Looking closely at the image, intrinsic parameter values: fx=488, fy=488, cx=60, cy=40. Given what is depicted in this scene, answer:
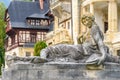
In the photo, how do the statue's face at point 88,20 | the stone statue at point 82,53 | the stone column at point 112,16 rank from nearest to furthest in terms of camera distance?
the stone statue at point 82,53, the statue's face at point 88,20, the stone column at point 112,16

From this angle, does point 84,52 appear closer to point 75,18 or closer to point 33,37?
point 75,18

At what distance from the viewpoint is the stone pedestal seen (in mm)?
14570

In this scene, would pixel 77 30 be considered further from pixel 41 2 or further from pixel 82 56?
pixel 82 56

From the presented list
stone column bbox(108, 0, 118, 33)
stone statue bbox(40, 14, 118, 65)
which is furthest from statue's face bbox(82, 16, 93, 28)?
stone column bbox(108, 0, 118, 33)

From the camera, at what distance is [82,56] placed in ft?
50.6

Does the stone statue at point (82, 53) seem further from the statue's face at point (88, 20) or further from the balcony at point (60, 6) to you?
the balcony at point (60, 6)

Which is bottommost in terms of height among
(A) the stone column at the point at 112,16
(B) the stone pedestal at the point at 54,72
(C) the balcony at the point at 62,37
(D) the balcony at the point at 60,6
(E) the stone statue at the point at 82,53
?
(B) the stone pedestal at the point at 54,72

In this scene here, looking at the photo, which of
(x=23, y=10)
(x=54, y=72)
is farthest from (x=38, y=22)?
(x=54, y=72)

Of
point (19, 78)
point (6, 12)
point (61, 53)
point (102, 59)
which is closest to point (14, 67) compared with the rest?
point (19, 78)

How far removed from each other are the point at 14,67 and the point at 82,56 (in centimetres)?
227

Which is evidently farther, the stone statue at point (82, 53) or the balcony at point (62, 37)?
the balcony at point (62, 37)

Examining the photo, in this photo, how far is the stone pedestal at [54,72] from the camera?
14.6 metres

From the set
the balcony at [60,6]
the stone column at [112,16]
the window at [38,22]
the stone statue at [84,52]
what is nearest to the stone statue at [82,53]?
the stone statue at [84,52]

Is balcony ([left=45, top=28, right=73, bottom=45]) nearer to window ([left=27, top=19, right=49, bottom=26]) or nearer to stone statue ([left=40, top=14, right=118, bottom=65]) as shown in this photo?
window ([left=27, top=19, right=49, bottom=26])
